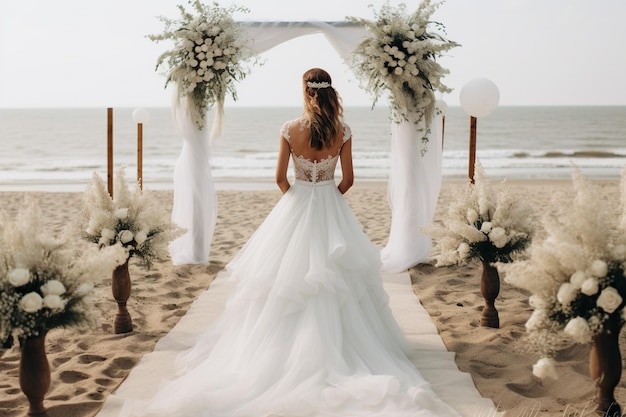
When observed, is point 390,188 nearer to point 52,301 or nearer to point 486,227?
point 486,227

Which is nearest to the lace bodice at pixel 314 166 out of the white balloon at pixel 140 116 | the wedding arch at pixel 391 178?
the wedding arch at pixel 391 178

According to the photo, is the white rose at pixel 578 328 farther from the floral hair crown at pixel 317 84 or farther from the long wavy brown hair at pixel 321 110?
the floral hair crown at pixel 317 84

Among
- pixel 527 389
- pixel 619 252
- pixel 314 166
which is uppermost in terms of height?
pixel 314 166

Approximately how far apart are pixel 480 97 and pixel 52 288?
4945 millimetres

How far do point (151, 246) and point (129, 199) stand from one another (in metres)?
0.44

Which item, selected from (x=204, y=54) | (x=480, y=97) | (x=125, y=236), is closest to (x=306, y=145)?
(x=125, y=236)

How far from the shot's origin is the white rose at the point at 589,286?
3338 mm

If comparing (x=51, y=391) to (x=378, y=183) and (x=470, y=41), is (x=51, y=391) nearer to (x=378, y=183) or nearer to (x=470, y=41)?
(x=378, y=183)

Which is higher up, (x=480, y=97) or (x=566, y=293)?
(x=480, y=97)

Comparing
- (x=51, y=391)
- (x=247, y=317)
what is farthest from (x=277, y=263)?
(x=51, y=391)

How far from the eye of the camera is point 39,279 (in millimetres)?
3707

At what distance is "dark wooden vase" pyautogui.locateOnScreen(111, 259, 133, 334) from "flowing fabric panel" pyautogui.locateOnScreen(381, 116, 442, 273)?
Answer: 136 inches

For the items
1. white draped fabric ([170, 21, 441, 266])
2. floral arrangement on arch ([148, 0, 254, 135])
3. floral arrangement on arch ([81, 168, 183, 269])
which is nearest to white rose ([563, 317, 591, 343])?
floral arrangement on arch ([81, 168, 183, 269])

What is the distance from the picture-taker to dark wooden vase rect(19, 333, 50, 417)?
3.84 metres
